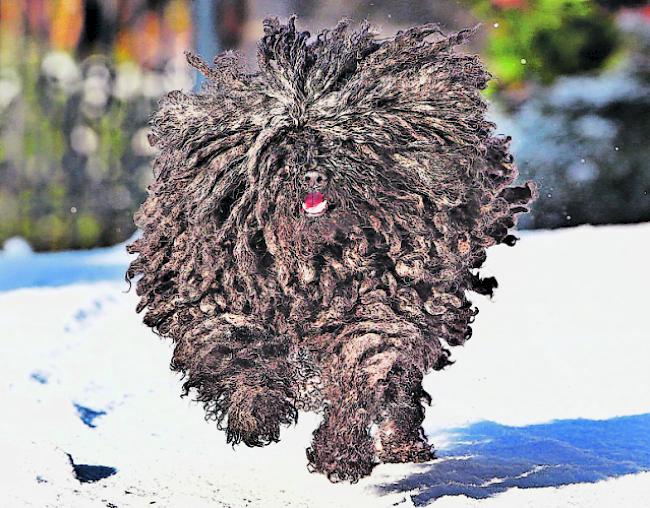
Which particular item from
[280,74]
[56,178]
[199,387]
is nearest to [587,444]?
[199,387]

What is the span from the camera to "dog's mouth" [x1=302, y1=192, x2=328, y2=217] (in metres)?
3.62

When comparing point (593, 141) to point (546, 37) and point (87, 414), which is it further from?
point (87, 414)

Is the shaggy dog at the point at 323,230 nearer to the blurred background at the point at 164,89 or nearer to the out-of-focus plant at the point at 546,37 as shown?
the blurred background at the point at 164,89

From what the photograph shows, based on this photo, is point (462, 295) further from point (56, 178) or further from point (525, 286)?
point (56, 178)

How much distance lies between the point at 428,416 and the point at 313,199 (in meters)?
1.51

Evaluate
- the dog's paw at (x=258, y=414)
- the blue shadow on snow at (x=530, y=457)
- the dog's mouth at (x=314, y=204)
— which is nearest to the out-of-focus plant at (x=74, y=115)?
the blue shadow on snow at (x=530, y=457)

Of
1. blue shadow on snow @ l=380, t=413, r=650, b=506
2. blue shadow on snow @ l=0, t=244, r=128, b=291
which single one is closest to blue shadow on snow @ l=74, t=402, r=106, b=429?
blue shadow on snow @ l=380, t=413, r=650, b=506

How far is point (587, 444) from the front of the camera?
172 inches

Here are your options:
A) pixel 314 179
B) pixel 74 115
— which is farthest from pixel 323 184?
pixel 74 115

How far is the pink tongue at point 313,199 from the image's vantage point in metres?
3.62

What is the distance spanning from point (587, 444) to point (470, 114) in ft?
4.48

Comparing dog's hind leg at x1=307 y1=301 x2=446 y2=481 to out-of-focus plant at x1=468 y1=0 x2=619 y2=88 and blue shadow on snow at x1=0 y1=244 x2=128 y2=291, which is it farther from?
out-of-focus plant at x1=468 y1=0 x2=619 y2=88

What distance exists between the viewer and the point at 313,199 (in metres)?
3.62

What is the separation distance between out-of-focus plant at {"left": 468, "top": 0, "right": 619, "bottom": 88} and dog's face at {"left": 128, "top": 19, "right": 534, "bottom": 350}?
15.5 feet
